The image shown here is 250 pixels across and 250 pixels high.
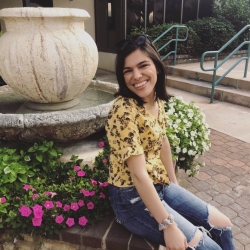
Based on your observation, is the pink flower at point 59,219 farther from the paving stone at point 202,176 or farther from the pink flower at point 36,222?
the paving stone at point 202,176

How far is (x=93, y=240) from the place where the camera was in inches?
73.3

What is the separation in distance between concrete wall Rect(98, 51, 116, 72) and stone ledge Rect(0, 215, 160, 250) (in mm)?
8388

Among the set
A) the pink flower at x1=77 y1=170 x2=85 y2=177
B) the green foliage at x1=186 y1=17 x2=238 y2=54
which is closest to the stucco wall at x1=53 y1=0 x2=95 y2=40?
the green foliage at x1=186 y1=17 x2=238 y2=54

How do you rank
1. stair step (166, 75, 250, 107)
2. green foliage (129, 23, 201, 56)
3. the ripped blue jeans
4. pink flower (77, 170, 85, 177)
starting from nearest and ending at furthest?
the ripped blue jeans, pink flower (77, 170, 85, 177), stair step (166, 75, 250, 107), green foliage (129, 23, 201, 56)

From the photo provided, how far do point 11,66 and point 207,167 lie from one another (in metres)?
2.48

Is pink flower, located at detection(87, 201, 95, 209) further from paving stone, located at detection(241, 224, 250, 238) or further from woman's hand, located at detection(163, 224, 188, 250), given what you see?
paving stone, located at detection(241, 224, 250, 238)

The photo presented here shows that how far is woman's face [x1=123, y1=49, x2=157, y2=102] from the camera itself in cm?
166

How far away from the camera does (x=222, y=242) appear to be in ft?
6.03

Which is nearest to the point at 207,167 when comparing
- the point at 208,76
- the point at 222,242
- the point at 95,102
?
the point at 95,102

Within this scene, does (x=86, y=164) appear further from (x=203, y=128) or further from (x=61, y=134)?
(x=203, y=128)

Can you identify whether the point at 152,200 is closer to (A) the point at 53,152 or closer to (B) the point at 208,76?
(A) the point at 53,152

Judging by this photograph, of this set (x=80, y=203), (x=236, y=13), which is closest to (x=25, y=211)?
(x=80, y=203)

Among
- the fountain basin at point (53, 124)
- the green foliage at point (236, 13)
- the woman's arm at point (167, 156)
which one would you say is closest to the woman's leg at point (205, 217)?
the woman's arm at point (167, 156)

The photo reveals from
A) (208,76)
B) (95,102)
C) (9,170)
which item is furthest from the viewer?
(208,76)
